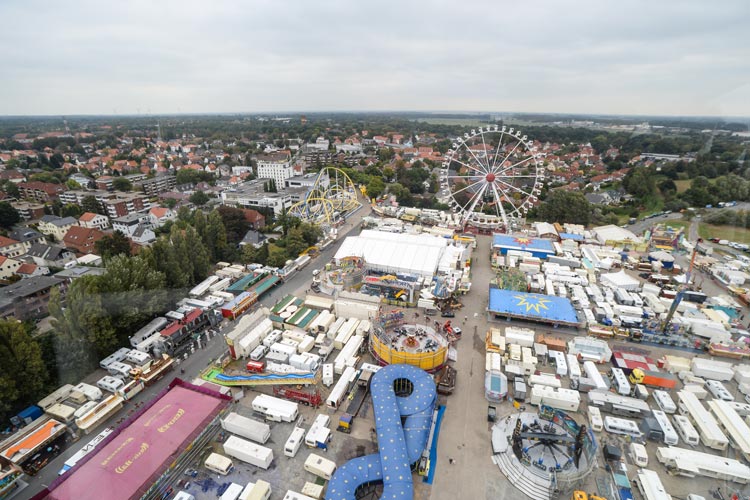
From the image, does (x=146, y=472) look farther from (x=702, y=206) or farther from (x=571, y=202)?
(x=702, y=206)

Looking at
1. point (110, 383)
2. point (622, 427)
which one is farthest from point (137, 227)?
point (622, 427)

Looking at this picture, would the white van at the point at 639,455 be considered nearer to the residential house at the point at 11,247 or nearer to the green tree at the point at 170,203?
the residential house at the point at 11,247

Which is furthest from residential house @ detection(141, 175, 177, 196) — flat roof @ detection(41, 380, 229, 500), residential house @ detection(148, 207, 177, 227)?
flat roof @ detection(41, 380, 229, 500)

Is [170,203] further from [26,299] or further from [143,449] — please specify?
[143,449]

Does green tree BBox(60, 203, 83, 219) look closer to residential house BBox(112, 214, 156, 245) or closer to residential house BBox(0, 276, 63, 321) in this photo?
residential house BBox(112, 214, 156, 245)

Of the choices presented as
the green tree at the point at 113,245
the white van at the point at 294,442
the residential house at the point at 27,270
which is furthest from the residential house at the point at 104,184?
the white van at the point at 294,442
